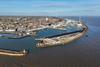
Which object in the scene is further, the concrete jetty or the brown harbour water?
the concrete jetty

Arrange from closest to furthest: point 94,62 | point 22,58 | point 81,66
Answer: point 81,66 < point 94,62 < point 22,58

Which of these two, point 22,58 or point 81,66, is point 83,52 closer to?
point 81,66

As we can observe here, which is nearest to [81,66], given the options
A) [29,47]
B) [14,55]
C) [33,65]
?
[33,65]

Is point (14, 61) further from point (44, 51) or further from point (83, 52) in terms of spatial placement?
point (83, 52)

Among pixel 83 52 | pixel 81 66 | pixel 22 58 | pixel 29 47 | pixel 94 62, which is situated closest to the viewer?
pixel 81 66

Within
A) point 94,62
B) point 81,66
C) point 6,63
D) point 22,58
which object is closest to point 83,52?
point 94,62

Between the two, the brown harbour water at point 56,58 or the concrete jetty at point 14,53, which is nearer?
the brown harbour water at point 56,58

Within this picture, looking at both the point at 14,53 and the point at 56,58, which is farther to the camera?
the point at 14,53

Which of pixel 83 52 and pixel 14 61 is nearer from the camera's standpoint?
pixel 14 61

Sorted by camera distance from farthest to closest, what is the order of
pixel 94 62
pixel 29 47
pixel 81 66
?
1. pixel 29 47
2. pixel 94 62
3. pixel 81 66
